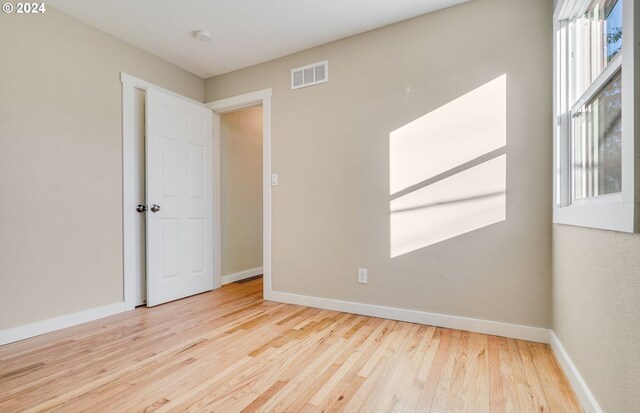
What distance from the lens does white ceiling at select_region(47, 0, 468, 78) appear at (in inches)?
91.1

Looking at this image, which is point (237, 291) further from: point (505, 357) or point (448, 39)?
point (448, 39)

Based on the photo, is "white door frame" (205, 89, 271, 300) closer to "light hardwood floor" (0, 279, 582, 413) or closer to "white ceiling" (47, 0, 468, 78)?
"white ceiling" (47, 0, 468, 78)

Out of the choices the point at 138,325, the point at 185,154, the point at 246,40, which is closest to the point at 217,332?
the point at 138,325

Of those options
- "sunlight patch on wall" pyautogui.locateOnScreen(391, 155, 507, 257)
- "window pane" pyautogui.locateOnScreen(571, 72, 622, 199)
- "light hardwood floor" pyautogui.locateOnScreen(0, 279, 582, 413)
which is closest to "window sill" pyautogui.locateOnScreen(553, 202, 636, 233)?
"window pane" pyautogui.locateOnScreen(571, 72, 622, 199)

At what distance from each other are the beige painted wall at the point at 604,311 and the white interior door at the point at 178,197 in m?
3.19

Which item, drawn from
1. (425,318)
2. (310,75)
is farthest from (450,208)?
(310,75)

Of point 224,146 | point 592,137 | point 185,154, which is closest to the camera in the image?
point 592,137

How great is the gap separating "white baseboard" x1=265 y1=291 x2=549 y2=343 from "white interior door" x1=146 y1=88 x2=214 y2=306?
0.98 m

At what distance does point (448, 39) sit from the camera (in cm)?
235

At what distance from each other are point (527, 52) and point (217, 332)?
2965 millimetres

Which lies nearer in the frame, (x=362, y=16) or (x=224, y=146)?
(x=362, y=16)

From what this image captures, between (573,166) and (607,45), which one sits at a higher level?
(607,45)

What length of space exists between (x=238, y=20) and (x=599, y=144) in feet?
8.44

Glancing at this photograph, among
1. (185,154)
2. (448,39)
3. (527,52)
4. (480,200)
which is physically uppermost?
(448,39)
